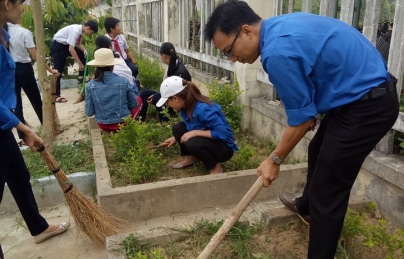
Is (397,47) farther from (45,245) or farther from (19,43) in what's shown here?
(19,43)

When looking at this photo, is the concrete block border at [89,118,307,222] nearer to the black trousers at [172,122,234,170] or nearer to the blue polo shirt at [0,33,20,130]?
the black trousers at [172,122,234,170]

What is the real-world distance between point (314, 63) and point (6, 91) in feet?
6.42

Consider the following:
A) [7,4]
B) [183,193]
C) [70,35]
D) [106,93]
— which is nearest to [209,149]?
[183,193]

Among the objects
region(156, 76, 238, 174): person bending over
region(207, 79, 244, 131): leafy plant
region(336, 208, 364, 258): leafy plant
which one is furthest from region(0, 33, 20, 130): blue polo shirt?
region(207, 79, 244, 131): leafy plant

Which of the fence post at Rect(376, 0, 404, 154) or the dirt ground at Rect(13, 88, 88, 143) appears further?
the dirt ground at Rect(13, 88, 88, 143)

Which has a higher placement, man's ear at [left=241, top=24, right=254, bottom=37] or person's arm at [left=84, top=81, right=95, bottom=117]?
man's ear at [left=241, top=24, right=254, bottom=37]

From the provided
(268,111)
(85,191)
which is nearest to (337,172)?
(268,111)

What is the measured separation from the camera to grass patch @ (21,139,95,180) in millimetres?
→ 3946

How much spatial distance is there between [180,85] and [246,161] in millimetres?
1056

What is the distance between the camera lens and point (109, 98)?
14.3 feet

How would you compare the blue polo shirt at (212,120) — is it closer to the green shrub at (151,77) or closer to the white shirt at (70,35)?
the green shrub at (151,77)

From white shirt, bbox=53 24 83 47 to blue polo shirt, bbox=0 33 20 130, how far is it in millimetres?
5513

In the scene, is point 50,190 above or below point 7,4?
below

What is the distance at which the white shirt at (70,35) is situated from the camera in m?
7.63
